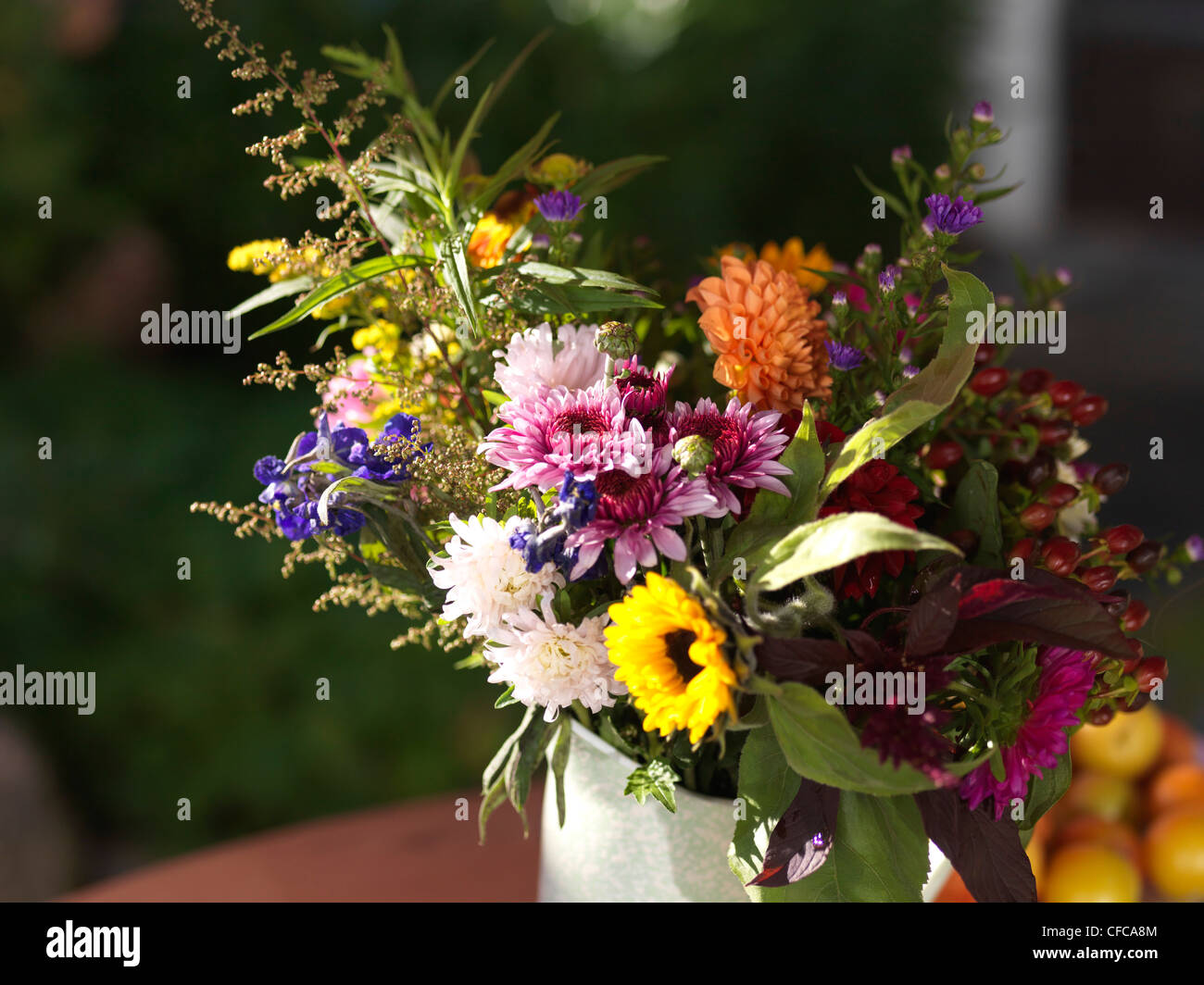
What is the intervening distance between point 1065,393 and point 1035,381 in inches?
0.8

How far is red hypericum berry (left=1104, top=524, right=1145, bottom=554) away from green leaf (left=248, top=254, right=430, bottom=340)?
411mm

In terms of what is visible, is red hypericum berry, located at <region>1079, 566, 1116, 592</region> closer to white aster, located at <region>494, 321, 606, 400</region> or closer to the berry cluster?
the berry cluster

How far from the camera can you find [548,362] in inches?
20.4

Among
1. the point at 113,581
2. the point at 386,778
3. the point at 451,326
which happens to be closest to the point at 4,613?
the point at 113,581

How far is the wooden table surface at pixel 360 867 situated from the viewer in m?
0.89

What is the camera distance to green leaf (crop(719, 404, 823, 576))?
0.48 m

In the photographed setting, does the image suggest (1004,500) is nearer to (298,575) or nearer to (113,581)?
(298,575)

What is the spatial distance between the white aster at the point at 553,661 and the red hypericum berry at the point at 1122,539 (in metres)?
0.29

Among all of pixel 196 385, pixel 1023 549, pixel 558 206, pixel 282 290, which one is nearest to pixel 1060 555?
pixel 1023 549

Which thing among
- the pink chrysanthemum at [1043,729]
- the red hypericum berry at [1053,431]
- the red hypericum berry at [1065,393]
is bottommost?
the pink chrysanthemum at [1043,729]

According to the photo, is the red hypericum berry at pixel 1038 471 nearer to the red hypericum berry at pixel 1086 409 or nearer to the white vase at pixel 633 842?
the red hypericum berry at pixel 1086 409

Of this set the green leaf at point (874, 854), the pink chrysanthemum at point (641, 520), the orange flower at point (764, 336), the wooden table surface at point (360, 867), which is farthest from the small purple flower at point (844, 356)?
the wooden table surface at point (360, 867)

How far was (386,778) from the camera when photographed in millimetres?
1736
